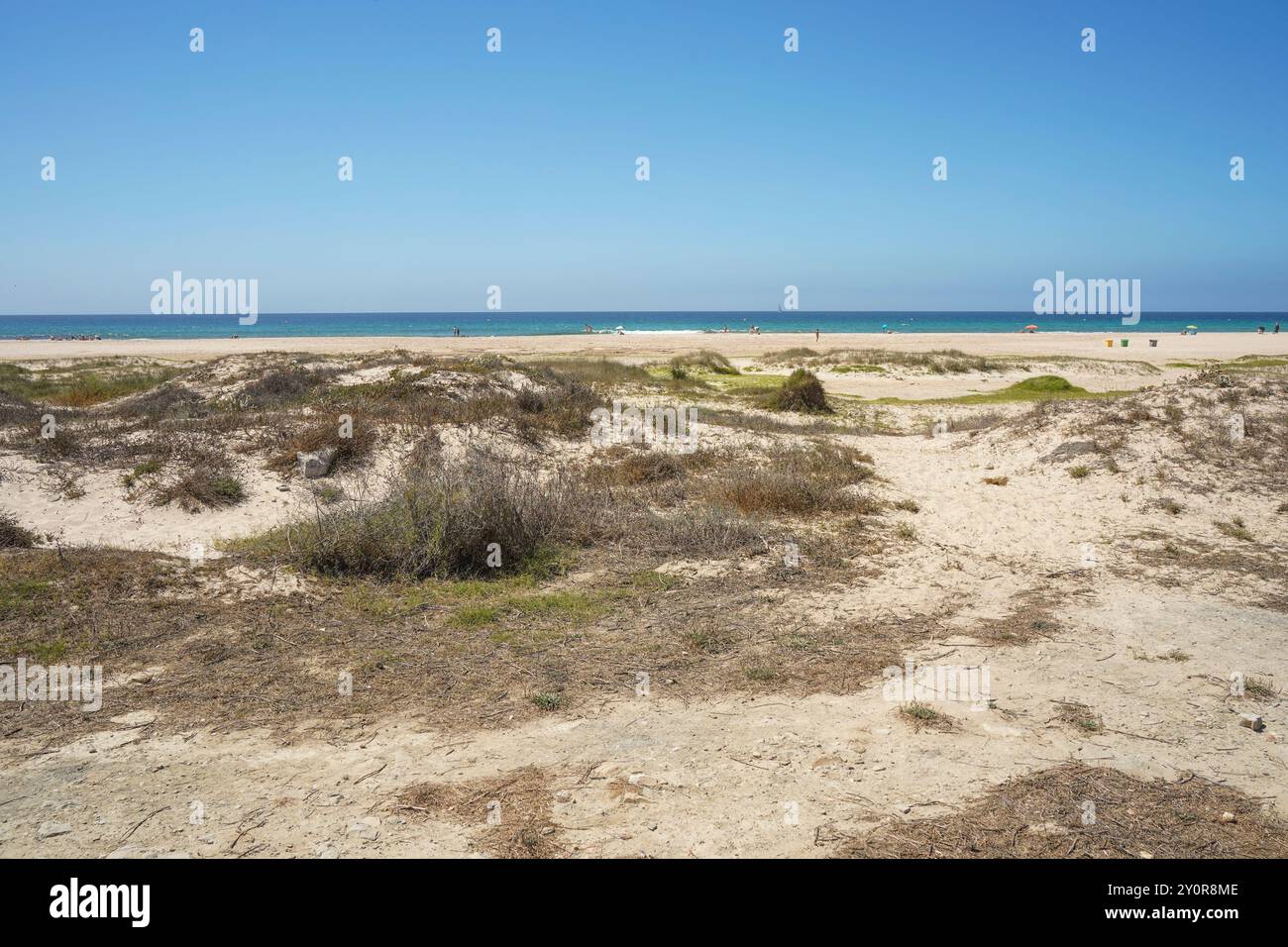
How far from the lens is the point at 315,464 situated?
1191cm

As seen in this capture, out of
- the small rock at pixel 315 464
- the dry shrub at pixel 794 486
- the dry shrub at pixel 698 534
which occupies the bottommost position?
the dry shrub at pixel 698 534

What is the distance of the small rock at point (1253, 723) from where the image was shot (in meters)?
5.30

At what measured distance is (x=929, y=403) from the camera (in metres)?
24.1

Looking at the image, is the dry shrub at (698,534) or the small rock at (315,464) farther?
the small rock at (315,464)

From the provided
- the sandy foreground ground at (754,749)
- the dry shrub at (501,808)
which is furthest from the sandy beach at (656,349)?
the dry shrub at (501,808)

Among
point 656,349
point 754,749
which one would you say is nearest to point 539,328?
point 656,349

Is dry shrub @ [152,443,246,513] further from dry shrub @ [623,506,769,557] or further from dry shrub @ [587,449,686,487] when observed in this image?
dry shrub @ [623,506,769,557]

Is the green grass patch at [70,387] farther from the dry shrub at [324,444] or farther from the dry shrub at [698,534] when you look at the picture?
the dry shrub at [698,534]

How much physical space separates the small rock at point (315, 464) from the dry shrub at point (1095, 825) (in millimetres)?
9982

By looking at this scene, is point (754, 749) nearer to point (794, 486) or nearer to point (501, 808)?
point (501, 808)

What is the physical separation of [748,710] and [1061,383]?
82.8 ft

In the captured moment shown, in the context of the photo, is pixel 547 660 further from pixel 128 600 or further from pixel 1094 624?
pixel 1094 624

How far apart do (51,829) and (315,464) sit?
27.3 feet
